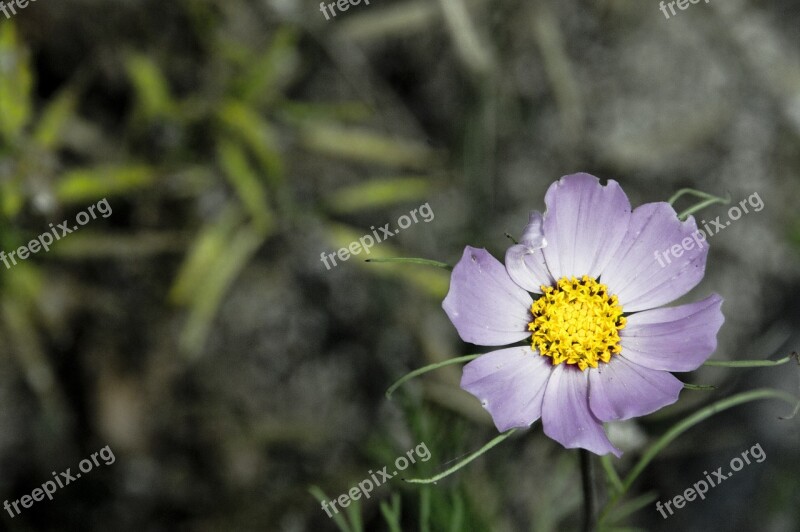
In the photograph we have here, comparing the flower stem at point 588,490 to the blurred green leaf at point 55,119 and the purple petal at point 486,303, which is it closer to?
the purple petal at point 486,303

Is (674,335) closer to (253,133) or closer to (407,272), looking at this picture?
(407,272)

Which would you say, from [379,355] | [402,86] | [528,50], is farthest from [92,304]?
[528,50]

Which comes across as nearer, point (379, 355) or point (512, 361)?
point (512, 361)

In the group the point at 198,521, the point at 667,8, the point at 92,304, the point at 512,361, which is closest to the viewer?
the point at 512,361

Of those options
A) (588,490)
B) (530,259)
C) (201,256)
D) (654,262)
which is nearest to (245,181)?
(201,256)

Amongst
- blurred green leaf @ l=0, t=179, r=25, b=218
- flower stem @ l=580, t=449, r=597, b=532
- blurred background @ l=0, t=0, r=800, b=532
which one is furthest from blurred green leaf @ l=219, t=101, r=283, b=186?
flower stem @ l=580, t=449, r=597, b=532

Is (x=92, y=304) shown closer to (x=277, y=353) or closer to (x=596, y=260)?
(x=277, y=353)

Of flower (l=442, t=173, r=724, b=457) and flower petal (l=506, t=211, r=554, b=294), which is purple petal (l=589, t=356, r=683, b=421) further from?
flower petal (l=506, t=211, r=554, b=294)
